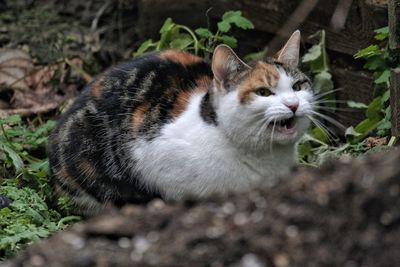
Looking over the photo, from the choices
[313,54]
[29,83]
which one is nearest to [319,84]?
[313,54]

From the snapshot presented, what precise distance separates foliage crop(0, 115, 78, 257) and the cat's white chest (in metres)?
0.52

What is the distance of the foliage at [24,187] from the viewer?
4109mm

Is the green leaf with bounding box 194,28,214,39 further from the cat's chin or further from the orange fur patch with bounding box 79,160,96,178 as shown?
the cat's chin

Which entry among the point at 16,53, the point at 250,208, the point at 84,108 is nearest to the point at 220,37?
the point at 84,108

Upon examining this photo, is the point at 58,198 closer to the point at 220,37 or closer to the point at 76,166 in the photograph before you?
the point at 76,166

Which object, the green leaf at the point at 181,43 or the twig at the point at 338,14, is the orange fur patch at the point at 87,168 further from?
the twig at the point at 338,14

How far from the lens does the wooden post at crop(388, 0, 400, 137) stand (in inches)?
180

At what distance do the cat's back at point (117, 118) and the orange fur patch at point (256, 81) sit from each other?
0.36m

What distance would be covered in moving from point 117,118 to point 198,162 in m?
0.55

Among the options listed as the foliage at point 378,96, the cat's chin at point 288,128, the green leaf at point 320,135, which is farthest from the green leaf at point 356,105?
the cat's chin at point 288,128

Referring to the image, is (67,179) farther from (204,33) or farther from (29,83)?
(29,83)

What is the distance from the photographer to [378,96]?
18.1 ft

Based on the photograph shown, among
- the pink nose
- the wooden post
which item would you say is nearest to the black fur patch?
the pink nose

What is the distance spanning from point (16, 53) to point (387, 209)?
507 centimetres
